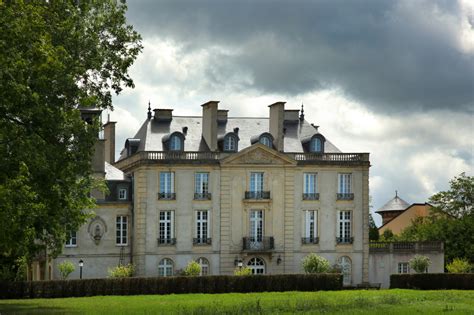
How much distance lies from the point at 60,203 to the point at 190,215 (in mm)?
32562

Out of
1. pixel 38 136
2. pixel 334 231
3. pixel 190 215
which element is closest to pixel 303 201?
pixel 334 231

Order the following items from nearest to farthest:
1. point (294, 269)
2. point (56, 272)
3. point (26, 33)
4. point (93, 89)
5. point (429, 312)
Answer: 1. point (26, 33)
2. point (429, 312)
3. point (93, 89)
4. point (56, 272)
5. point (294, 269)

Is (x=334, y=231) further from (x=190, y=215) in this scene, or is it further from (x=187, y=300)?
(x=187, y=300)

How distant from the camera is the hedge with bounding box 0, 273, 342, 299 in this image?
59719 millimetres

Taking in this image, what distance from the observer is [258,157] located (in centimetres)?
7800

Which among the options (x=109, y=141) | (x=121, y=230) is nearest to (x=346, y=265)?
(x=121, y=230)

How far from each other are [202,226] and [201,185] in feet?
9.02

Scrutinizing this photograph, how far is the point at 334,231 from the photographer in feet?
261

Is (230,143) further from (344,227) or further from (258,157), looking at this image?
(344,227)

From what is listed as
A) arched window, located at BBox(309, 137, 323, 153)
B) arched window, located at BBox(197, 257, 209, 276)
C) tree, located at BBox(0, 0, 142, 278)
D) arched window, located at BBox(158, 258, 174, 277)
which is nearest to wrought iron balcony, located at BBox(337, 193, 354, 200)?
arched window, located at BBox(309, 137, 323, 153)

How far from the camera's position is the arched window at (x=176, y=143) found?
7725 cm

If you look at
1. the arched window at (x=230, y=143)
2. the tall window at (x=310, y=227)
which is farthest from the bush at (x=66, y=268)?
the tall window at (x=310, y=227)

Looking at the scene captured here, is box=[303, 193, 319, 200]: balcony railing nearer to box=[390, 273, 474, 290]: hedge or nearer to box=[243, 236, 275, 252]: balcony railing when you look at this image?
box=[243, 236, 275, 252]: balcony railing

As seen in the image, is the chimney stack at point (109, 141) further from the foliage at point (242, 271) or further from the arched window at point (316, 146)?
the arched window at point (316, 146)
